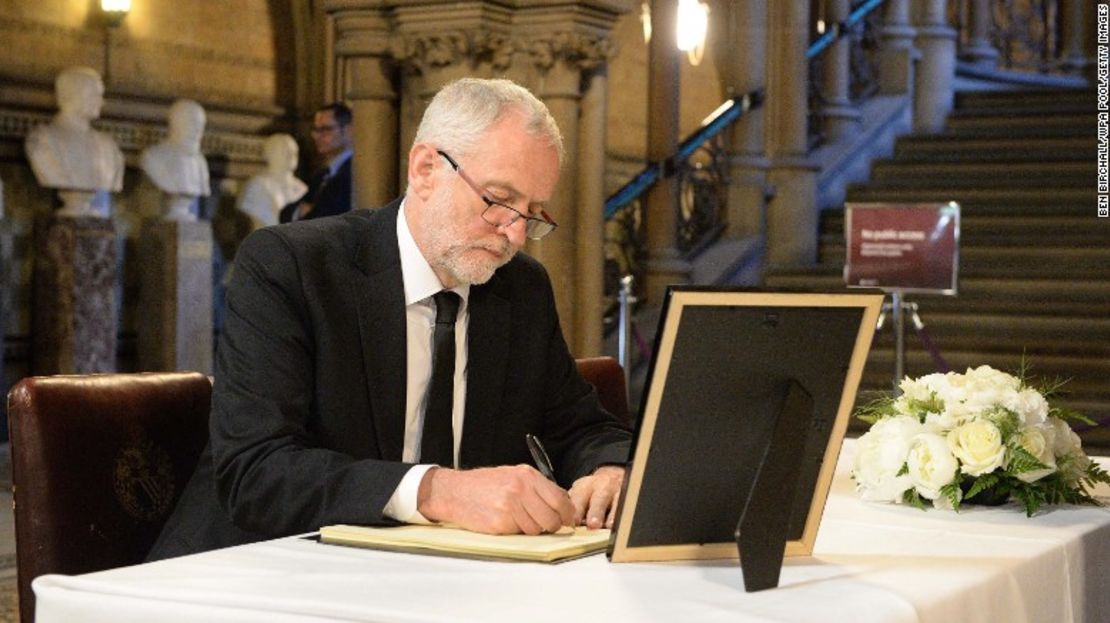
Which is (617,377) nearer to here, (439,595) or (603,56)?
(439,595)

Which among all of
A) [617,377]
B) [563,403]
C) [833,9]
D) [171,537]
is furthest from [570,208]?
[833,9]

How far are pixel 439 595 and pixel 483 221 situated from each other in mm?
887

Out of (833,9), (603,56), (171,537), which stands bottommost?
(171,537)

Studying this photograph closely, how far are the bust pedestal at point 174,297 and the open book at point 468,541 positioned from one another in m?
8.54

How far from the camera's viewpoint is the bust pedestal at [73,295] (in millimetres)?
10070

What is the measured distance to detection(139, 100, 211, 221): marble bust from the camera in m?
10.7

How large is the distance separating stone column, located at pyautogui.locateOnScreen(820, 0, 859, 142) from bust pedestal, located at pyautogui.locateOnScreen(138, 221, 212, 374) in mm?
4422

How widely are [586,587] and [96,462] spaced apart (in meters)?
1.09

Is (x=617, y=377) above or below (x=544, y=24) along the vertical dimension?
below

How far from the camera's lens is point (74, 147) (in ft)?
32.7

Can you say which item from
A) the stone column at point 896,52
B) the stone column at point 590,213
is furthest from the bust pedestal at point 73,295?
the stone column at point 896,52

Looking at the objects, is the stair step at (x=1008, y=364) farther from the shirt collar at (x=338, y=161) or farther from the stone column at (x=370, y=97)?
the stone column at (x=370, y=97)

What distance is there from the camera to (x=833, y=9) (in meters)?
13.1

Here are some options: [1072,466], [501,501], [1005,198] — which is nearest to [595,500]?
[501,501]
